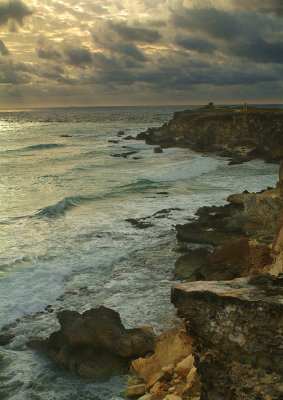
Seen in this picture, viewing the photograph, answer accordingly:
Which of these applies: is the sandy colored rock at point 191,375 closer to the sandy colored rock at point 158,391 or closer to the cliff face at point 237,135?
the sandy colored rock at point 158,391

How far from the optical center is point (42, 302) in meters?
9.30

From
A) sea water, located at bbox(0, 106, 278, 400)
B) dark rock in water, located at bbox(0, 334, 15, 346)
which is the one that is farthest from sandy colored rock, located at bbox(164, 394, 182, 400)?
dark rock in water, located at bbox(0, 334, 15, 346)

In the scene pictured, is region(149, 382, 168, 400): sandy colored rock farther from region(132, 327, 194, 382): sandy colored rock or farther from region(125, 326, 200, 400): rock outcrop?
region(132, 327, 194, 382): sandy colored rock

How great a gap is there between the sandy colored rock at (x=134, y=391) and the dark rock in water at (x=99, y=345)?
0.77 metres

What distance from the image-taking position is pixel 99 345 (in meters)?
6.88

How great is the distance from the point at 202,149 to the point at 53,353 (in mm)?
39033

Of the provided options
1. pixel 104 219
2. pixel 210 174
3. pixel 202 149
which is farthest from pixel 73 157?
pixel 104 219

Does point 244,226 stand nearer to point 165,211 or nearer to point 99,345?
point 165,211

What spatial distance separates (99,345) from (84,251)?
19.8 ft

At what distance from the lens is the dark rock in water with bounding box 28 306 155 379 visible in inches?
265

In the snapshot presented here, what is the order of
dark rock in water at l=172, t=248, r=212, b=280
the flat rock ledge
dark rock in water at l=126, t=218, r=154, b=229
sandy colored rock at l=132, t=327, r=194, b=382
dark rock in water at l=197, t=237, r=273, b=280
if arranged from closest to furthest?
the flat rock ledge → sandy colored rock at l=132, t=327, r=194, b=382 → dark rock in water at l=197, t=237, r=273, b=280 → dark rock in water at l=172, t=248, r=212, b=280 → dark rock in water at l=126, t=218, r=154, b=229

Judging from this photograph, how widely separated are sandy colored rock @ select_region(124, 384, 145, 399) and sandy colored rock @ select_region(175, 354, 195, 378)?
0.86 meters

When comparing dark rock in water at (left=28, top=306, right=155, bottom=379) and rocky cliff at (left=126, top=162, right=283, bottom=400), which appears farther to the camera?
dark rock in water at (left=28, top=306, right=155, bottom=379)

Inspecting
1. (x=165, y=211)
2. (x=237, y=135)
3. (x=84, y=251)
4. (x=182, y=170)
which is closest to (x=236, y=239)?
(x=84, y=251)
